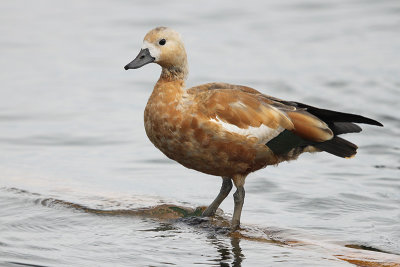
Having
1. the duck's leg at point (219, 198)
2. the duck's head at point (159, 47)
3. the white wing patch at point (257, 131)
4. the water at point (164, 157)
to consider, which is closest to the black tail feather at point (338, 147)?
the white wing patch at point (257, 131)

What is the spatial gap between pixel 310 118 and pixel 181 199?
1.90 meters

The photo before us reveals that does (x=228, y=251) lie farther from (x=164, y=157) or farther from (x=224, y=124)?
(x=164, y=157)

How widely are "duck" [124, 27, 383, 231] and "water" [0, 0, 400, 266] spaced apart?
71 centimetres

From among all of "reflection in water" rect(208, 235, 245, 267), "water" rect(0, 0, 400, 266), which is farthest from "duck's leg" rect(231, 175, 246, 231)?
"reflection in water" rect(208, 235, 245, 267)

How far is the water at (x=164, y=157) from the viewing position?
793 centimetres

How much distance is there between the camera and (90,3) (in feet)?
63.7

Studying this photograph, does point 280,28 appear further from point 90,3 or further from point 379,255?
point 379,255

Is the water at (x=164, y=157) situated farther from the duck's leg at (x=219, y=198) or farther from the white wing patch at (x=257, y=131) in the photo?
the white wing patch at (x=257, y=131)

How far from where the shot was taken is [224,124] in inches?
316

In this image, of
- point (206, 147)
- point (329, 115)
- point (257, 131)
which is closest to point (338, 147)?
point (329, 115)

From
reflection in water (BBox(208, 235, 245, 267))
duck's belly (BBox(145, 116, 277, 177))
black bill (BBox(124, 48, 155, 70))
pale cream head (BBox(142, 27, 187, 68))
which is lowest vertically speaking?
reflection in water (BBox(208, 235, 245, 267))

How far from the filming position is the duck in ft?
26.1

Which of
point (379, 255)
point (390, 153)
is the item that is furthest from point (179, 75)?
point (390, 153)

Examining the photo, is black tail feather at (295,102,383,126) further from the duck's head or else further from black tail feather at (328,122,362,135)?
the duck's head
